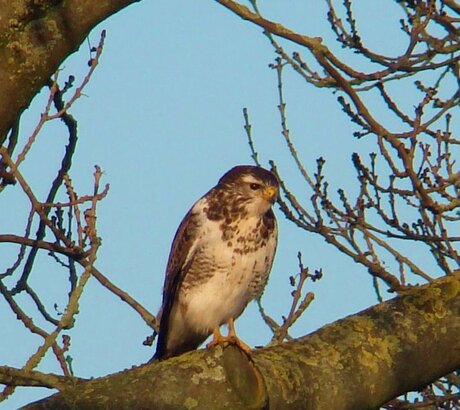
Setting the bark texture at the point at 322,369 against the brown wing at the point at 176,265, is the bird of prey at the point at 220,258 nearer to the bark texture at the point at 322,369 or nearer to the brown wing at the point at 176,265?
the brown wing at the point at 176,265

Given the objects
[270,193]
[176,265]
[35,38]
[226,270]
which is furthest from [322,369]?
[176,265]

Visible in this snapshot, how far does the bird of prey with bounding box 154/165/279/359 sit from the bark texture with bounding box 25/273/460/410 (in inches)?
80.1

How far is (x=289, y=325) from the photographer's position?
169 inches

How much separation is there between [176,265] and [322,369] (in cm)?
265

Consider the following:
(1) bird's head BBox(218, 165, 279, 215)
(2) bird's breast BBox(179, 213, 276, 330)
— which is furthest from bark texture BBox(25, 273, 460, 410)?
(1) bird's head BBox(218, 165, 279, 215)

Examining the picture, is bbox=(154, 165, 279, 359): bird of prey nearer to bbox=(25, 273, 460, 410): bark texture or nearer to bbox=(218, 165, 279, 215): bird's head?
bbox=(218, 165, 279, 215): bird's head

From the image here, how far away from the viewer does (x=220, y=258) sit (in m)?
5.30

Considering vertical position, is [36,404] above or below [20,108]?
below

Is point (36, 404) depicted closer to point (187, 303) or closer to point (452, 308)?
point (452, 308)

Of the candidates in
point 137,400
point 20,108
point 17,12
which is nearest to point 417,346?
point 137,400

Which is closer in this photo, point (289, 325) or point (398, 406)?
point (289, 325)

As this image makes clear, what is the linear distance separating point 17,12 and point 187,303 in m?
2.67

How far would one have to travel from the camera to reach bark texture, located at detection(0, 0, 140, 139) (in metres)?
3.17

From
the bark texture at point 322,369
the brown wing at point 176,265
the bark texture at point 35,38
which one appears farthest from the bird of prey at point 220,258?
the bark texture at point 35,38
